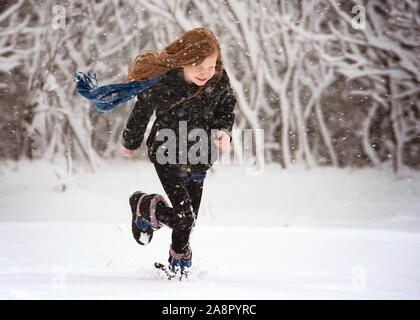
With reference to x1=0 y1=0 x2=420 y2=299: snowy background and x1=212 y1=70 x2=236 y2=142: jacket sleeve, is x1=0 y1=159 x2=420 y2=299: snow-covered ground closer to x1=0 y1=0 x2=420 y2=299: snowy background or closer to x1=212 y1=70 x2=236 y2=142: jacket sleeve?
x1=0 y1=0 x2=420 y2=299: snowy background

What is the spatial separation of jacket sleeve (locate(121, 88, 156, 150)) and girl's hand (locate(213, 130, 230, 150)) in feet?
1.31

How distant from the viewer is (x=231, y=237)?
4.90 meters


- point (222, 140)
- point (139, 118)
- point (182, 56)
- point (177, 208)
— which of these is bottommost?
point (177, 208)

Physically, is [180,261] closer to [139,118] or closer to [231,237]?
[139,118]

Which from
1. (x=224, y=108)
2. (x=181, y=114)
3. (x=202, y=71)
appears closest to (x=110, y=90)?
(x=181, y=114)

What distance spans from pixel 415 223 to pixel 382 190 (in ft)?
5.05

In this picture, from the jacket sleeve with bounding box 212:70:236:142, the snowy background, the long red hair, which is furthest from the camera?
the snowy background

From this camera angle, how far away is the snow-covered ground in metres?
2.63

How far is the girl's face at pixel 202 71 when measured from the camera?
2.61m

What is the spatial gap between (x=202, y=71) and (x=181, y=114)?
266mm

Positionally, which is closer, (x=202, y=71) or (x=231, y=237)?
(x=202, y=71)

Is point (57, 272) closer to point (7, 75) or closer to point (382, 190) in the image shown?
point (382, 190)

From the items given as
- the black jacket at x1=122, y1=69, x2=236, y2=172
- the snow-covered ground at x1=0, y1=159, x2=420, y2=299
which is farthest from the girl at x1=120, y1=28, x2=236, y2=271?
the snow-covered ground at x1=0, y1=159, x2=420, y2=299

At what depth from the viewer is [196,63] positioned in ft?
8.53
